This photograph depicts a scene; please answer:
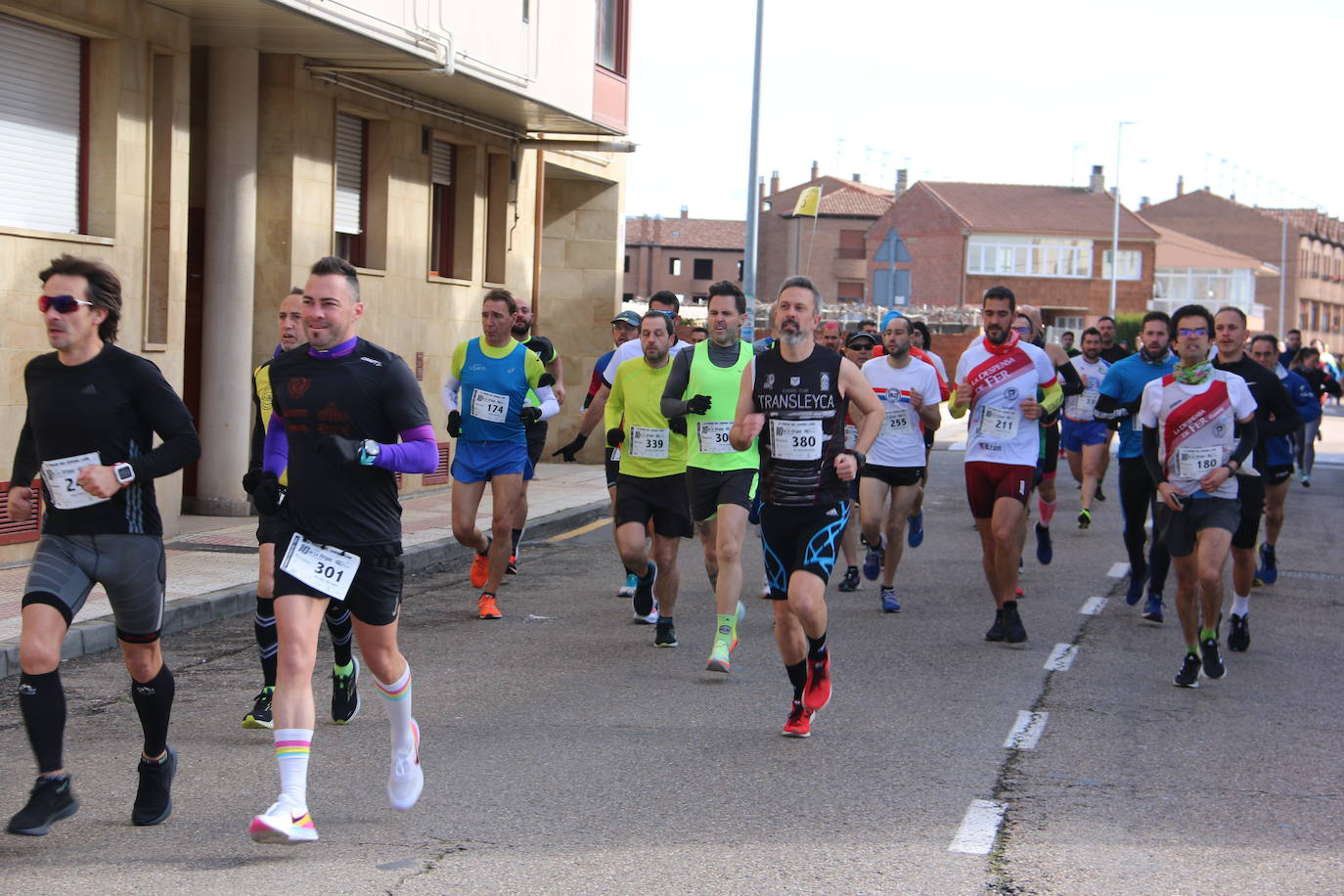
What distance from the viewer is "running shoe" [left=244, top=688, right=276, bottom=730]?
6.92 metres

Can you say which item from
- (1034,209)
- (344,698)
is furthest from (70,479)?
(1034,209)

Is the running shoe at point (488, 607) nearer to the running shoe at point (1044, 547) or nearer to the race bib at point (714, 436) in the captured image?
the race bib at point (714, 436)

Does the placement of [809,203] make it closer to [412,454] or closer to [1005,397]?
[1005,397]

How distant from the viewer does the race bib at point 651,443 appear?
926cm

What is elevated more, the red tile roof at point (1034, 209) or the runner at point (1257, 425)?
the red tile roof at point (1034, 209)

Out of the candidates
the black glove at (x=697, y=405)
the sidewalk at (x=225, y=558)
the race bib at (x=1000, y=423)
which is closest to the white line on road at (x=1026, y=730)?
the black glove at (x=697, y=405)

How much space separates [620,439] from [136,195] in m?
5.16

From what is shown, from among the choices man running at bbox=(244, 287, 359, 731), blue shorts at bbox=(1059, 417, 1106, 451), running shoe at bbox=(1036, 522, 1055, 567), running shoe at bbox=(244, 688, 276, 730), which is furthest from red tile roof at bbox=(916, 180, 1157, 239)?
running shoe at bbox=(244, 688, 276, 730)

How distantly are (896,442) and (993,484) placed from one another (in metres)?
1.41

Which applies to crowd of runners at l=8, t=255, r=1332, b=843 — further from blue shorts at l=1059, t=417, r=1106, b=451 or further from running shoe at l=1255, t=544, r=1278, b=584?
blue shorts at l=1059, t=417, r=1106, b=451

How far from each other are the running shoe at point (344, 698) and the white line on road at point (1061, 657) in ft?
12.4

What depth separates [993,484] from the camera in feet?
32.4

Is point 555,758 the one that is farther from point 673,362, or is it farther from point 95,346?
point 673,362

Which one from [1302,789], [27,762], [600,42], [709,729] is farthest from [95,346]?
[600,42]
